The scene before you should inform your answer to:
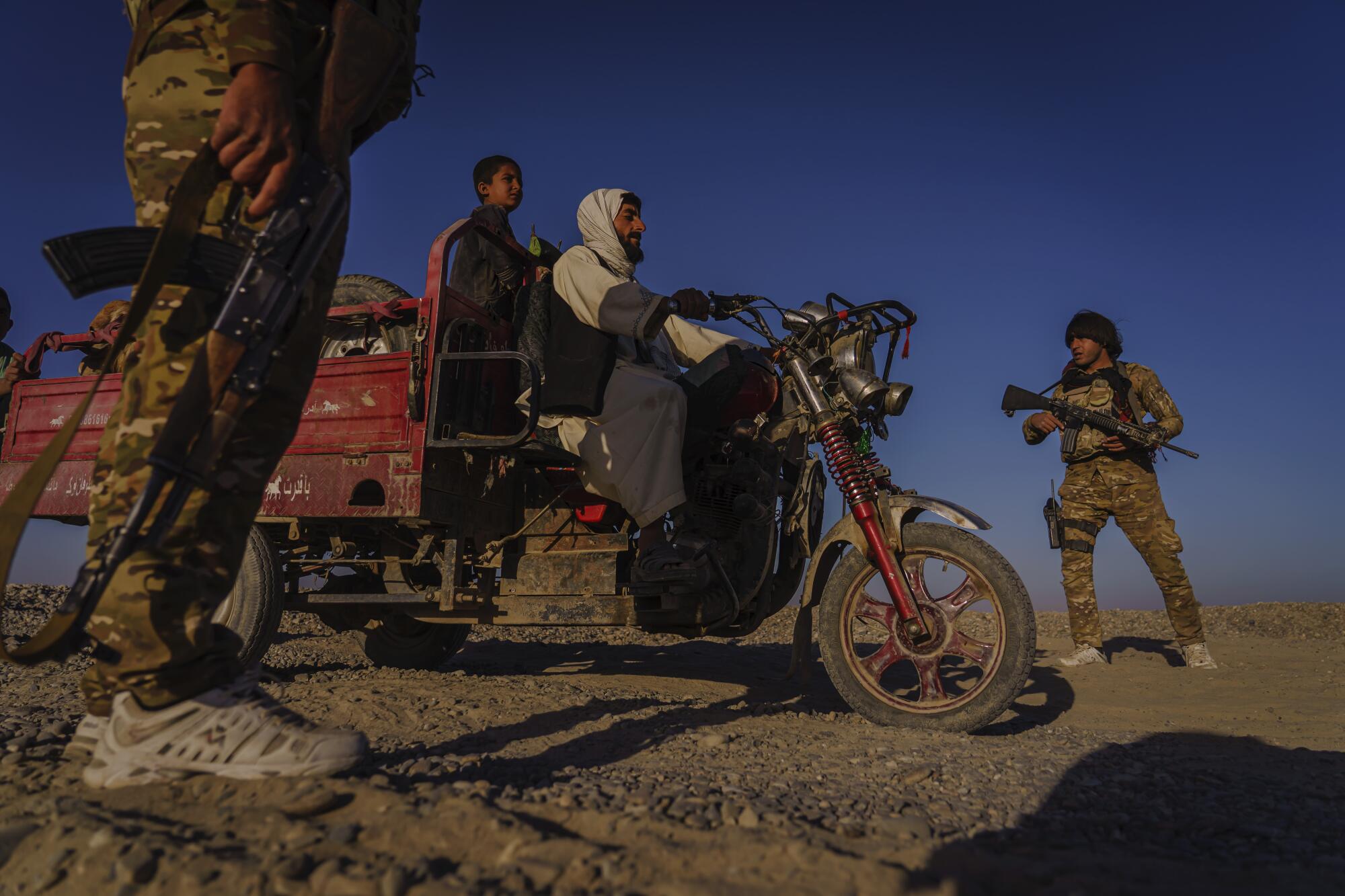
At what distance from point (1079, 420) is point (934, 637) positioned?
13.4ft

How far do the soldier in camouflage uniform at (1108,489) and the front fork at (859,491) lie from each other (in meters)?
3.52

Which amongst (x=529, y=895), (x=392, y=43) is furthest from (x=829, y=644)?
(x=392, y=43)

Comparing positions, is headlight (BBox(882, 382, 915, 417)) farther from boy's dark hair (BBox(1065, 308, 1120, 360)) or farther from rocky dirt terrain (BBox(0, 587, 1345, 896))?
boy's dark hair (BBox(1065, 308, 1120, 360))

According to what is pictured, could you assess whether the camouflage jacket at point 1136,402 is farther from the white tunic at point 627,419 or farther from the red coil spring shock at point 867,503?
the white tunic at point 627,419

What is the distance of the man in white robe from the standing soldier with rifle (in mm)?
1859

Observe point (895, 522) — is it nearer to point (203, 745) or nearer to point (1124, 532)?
point (203, 745)

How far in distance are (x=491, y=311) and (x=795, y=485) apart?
1991 millimetres

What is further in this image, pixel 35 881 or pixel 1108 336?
pixel 1108 336

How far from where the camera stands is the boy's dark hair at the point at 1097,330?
22.6 ft

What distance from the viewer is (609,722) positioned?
3232 mm

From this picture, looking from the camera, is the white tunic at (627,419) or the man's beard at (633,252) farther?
the man's beard at (633,252)

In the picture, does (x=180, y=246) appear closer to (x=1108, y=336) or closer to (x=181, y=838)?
(x=181, y=838)

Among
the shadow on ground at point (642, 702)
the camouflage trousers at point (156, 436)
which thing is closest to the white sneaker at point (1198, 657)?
the shadow on ground at point (642, 702)

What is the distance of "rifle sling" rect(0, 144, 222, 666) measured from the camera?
5.49 ft
